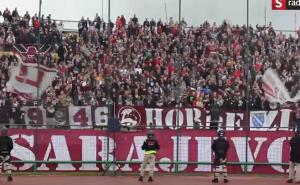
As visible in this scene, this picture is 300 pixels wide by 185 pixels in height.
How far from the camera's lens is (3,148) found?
90.5 feet

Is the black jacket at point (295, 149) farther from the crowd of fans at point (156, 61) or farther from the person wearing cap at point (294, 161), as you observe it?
the crowd of fans at point (156, 61)

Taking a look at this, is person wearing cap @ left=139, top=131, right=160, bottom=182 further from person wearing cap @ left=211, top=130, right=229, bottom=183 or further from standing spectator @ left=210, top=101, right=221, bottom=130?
standing spectator @ left=210, top=101, right=221, bottom=130

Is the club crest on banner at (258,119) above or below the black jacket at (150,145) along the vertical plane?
above

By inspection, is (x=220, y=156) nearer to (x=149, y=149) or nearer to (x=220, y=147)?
(x=220, y=147)

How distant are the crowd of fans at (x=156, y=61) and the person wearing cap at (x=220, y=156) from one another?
139 inches

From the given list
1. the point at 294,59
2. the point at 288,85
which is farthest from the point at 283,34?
the point at 288,85

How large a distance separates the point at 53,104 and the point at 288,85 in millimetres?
9680

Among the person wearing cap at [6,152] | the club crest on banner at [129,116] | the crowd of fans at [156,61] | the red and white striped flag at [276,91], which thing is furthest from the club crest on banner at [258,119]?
the person wearing cap at [6,152]

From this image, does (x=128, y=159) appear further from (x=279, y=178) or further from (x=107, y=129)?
(x=279, y=178)

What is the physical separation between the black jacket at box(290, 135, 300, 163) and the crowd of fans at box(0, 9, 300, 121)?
338 centimetres

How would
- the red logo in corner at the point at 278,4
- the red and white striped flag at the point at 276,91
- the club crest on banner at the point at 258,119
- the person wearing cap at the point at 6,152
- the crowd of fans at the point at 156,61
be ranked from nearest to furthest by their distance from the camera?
1. the person wearing cap at the point at 6,152
2. the red logo in corner at the point at 278,4
3. the club crest on banner at the point at 258,119
4. the red and white striped flag at the point at 276,91
5. the crowd of fans at the point at 156,61

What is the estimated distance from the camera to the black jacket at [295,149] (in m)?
28.5

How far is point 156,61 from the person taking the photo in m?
39.3

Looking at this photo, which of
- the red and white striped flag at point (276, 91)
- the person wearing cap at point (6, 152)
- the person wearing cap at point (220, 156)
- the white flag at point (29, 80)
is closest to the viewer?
the person wearing cap at point (6, 152)
